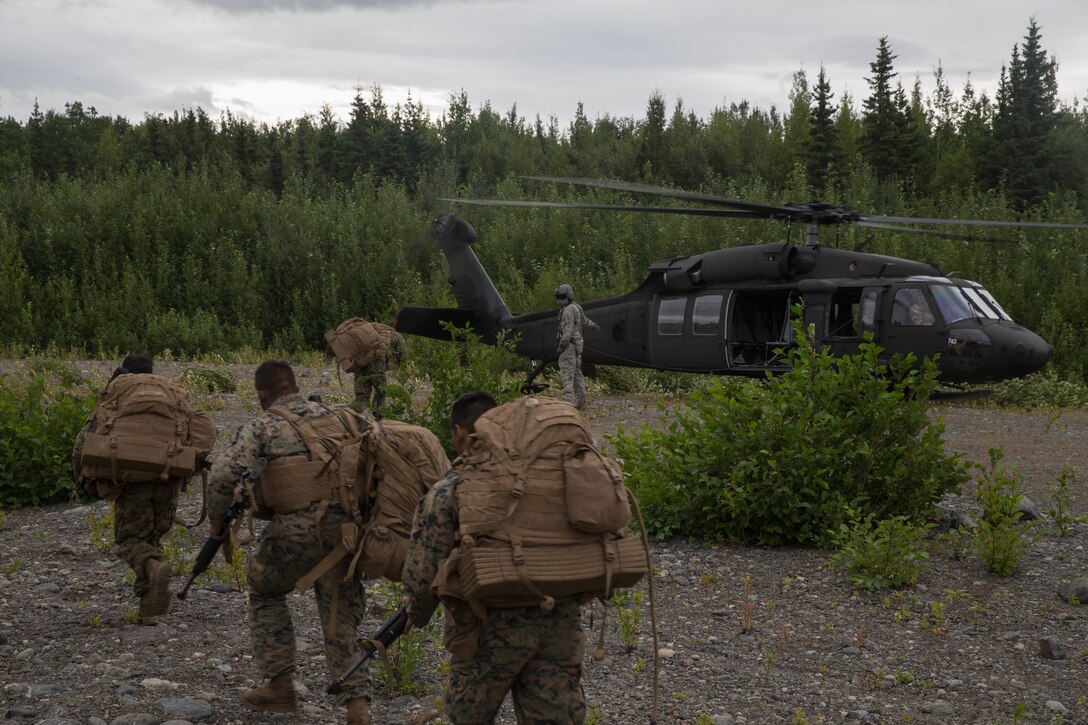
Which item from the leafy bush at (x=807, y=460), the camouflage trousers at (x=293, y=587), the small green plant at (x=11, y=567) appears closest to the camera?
the camouflage trousers at (x=293, y=587)

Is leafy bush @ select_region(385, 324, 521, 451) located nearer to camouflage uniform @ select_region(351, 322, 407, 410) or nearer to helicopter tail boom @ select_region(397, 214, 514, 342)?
camouflage uniform @ select_region(351, 322, 407, 410)

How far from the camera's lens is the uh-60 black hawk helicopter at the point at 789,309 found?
1241 cm

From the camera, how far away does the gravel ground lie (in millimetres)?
5062

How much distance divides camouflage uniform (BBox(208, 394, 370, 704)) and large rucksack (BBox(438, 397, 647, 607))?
1.45 metres

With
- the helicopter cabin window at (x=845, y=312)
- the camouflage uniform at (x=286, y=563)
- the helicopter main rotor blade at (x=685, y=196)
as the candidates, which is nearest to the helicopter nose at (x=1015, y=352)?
the helicopter cabin window at (x=845, y=312)

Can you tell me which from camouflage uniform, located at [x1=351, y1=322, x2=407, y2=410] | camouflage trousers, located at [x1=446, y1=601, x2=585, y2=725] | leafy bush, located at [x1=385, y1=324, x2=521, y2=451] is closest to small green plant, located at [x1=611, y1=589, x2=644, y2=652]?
camouflage trousers, located at [x1=446, y1=601, x2=585, y2=725]

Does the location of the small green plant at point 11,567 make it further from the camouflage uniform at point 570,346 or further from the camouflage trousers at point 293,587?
the camouflage uniform at point 570,346

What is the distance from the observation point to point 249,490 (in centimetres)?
462

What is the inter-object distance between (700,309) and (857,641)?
27.6 feet

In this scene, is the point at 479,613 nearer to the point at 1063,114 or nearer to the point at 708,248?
the point at 708,248

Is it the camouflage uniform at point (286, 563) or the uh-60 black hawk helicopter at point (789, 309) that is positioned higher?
the uh-60 black hawk helicopter at point (789, 309)

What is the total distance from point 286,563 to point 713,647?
2548mm

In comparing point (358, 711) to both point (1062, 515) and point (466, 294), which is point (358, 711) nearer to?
point (1062, 515)

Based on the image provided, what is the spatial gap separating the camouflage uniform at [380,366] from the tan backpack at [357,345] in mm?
59
